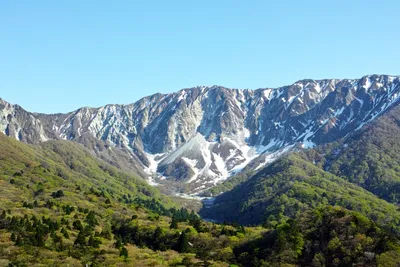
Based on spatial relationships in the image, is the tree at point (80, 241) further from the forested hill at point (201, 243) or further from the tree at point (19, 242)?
the tree at point (19, 242)

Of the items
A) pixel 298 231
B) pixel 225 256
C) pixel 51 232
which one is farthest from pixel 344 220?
pixel 51 232

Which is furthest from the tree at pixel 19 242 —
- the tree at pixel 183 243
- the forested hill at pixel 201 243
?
the tree at pixel 183 243

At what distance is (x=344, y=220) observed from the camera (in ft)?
291

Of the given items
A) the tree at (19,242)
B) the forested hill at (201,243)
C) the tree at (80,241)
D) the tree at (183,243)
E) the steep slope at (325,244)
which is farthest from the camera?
the tree at (183,243)

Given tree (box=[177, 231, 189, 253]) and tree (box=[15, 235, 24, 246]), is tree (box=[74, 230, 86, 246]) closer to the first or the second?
tree (box=[15, 235, 24, 246])

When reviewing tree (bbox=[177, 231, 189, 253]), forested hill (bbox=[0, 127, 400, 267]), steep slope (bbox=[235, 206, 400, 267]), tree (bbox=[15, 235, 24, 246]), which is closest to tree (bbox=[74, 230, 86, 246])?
forested hill (bbox=[0, 127, 400, 267])

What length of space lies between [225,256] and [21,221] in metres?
52.4

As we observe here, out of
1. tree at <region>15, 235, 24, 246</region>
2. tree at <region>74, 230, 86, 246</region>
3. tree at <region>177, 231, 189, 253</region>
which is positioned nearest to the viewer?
tree at <region>15, 235, 24, 246</region>

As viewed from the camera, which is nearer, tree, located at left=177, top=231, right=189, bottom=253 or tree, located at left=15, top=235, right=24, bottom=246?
tree, located at left=15, top=235, right=24, bottom=246

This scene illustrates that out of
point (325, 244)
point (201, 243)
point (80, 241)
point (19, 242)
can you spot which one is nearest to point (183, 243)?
point (201, 243)

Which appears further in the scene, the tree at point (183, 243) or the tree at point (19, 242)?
the tree at point (183, 243)

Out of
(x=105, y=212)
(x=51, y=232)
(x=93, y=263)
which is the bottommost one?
(x=93, y=263)

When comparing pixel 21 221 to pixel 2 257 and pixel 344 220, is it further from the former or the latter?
pixel 344 220

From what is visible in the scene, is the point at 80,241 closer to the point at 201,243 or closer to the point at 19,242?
the point at 19,242
